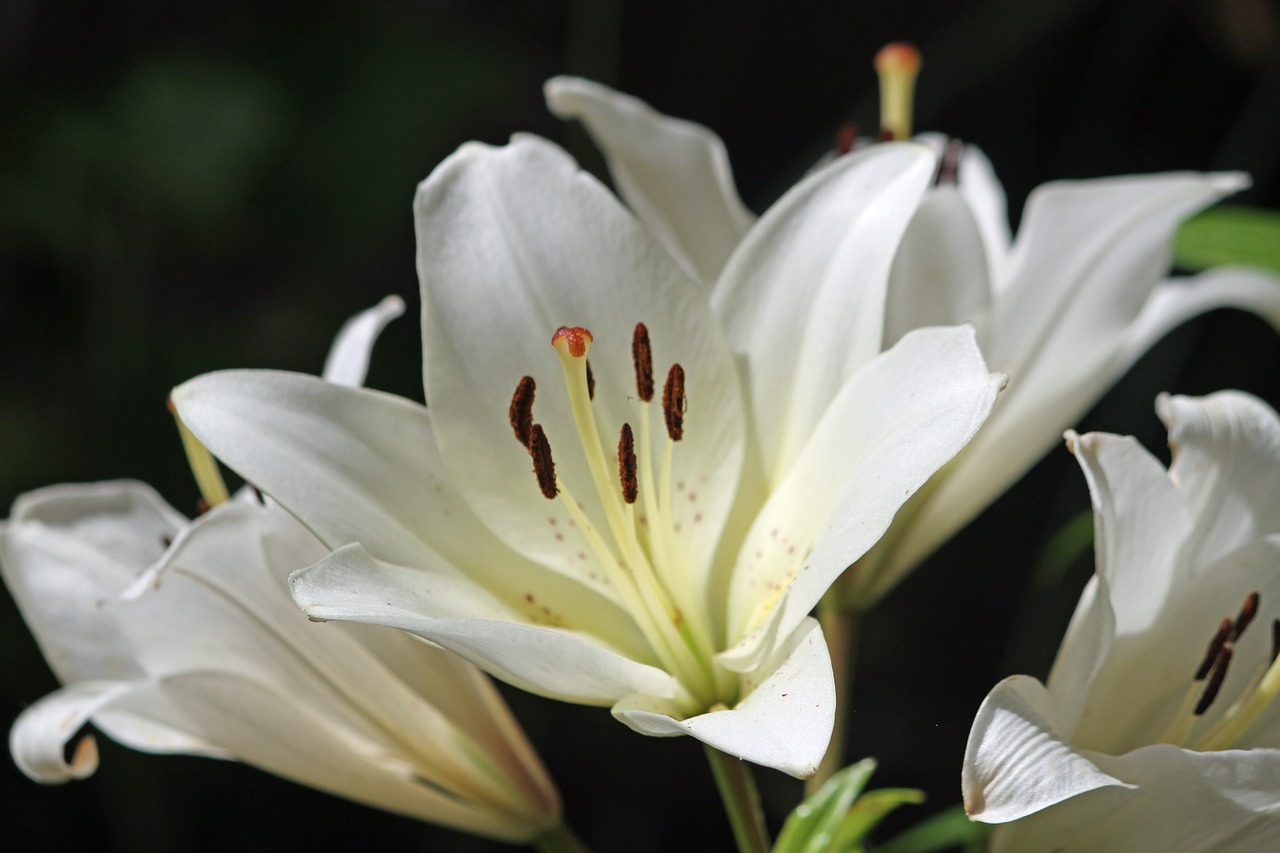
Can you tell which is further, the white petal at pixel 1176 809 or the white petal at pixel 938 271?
the white petal at pixel 938 271

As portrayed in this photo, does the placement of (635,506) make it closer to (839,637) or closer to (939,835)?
(839,637)

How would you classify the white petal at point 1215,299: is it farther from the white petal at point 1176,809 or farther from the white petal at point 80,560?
the white petal at point 80,560

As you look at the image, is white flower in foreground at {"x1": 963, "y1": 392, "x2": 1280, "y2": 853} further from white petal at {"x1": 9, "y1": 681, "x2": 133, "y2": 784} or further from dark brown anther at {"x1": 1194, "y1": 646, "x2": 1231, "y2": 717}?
white petal at {"x1": 9, "y1": 681, "x2": 133, "y2": 784}

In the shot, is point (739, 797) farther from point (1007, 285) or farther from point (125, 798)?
point (125, 798)

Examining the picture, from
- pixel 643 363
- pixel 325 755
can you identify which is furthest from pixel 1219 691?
pixel 325 755

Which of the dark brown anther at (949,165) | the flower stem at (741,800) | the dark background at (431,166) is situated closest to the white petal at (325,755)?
the flower stem at (741,800)

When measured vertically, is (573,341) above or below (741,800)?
above
